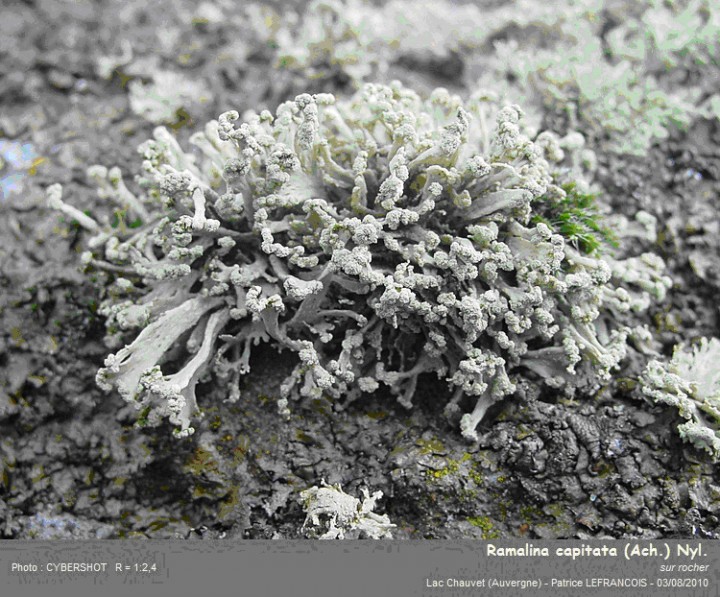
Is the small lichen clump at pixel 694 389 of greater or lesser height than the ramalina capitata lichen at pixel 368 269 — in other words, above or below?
below

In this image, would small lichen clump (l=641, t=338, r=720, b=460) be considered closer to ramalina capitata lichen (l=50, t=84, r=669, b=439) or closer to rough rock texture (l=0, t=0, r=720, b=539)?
rough rock texture (l=0, t=0, r=720, b=539)

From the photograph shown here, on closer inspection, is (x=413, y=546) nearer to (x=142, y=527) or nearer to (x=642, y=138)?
(x=142, y=527)

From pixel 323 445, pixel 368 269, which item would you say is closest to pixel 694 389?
pixel 368 269

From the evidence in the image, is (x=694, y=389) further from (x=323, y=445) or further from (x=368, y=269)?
(x=323, y=445)

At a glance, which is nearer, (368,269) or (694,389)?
(368,269)

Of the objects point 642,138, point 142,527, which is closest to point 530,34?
point 642,138

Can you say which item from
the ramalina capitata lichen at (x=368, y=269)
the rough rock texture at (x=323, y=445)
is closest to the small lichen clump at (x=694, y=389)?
the rough rock texture at (x=323, y=445)

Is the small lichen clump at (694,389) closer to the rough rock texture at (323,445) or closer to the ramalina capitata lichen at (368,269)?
the rough rock texture at (323,445)

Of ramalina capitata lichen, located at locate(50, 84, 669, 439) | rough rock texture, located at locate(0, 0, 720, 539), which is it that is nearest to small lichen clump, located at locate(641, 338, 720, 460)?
rough rock texture, located at locate(0, 0, 720, 539)
